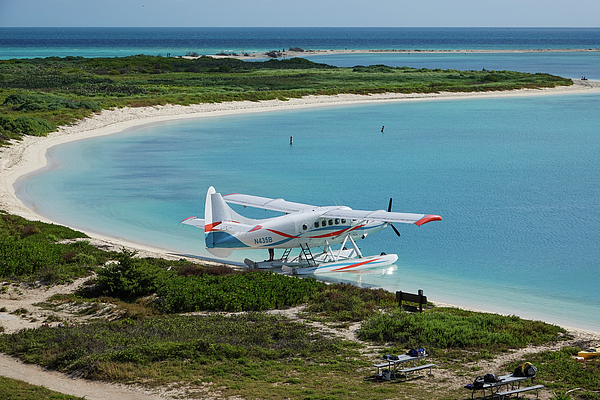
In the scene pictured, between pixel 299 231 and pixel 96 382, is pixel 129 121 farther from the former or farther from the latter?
pixel 96 382

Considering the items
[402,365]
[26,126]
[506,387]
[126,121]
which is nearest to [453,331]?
[402,365]

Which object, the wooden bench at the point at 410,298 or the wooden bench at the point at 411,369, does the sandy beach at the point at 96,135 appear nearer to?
the wooden bench at the point at 411,369

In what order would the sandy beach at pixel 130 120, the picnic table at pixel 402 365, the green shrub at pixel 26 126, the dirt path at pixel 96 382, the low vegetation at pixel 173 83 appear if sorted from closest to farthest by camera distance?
the dirt path at pixel 96 382, the picnic table at pixel 402 365, the sandy beach at pixel 130 120, the green shrub at pixel 26 126, the low vegetation at pixel 173 83

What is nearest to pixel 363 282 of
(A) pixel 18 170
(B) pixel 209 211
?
(B) pixel 209 211

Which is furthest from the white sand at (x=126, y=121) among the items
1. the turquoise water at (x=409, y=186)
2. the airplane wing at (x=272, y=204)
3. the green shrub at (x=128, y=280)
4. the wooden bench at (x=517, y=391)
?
the wooden bench at (x=517, y=391)

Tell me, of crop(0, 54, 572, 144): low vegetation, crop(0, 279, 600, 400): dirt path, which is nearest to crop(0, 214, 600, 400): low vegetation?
crop(0, 279, 600, 400): dirt path

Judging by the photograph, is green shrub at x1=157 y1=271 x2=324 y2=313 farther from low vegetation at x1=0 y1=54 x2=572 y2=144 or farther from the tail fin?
low vegetation at x1=0 y1=54 x2=572 y2=144
